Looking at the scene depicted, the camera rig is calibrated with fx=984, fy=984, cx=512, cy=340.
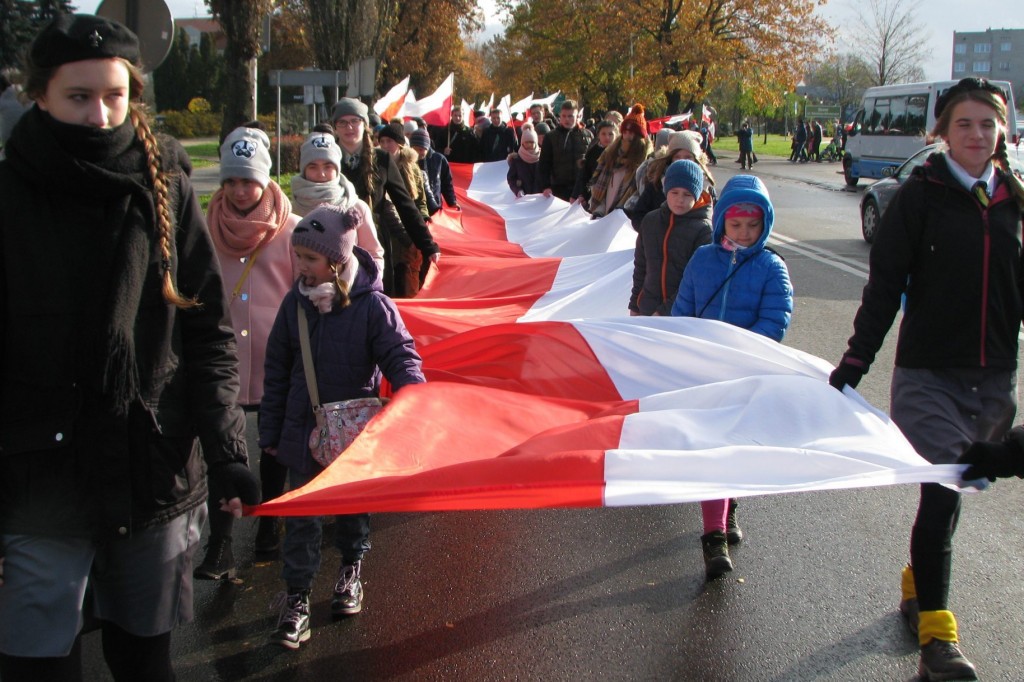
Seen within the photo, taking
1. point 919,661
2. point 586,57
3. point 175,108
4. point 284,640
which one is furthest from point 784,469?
point 175,108

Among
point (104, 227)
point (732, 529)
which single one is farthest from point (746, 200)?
point (104, 227)

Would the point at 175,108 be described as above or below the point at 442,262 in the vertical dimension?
above

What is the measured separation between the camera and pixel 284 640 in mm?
3611

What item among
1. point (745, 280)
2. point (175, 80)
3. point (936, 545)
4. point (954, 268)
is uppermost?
point (175, 80)

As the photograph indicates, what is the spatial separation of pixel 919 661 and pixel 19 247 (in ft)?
10.3

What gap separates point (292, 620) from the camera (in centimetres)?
366

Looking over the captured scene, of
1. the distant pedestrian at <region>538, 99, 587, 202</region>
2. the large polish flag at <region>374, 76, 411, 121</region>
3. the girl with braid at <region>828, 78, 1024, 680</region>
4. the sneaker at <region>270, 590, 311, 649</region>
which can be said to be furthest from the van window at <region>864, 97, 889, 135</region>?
the sneaker at <region>270, 590, 311, 649</region>

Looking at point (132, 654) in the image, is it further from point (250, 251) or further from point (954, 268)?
point (954, 268)

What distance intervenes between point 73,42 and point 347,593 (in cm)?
241

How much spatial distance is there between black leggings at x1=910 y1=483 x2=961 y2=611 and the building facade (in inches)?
5577

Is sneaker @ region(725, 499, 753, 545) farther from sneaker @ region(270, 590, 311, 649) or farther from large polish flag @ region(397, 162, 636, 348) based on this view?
large polish flag @ region(397, 162, 636, 348)

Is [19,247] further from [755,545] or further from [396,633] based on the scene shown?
[755,545]

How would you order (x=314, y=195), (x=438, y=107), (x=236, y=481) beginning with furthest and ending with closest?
(x=438, y=107) < (x=314, y=195) < (x=236, y=481)

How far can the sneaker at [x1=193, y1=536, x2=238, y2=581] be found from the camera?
13.7ft
